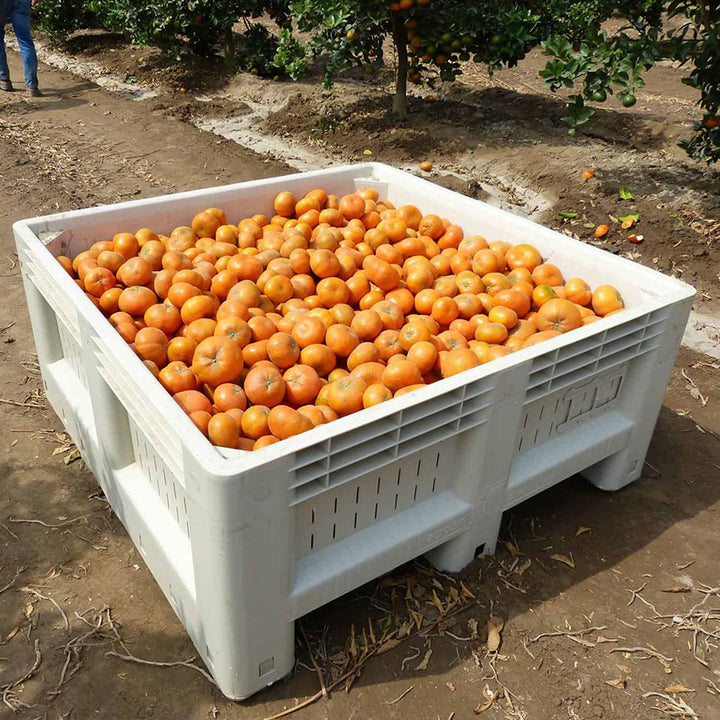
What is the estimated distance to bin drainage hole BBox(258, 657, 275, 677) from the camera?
8.14ft

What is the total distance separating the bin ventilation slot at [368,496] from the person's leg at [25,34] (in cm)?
1178

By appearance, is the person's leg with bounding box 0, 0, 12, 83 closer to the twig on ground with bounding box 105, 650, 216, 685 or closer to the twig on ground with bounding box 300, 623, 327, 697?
the twig on ground with bounding box 105, 650, 216, 685

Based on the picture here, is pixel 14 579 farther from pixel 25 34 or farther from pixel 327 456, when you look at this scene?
pixel 25 34

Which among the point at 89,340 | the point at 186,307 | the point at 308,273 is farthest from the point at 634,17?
the point at 89,340

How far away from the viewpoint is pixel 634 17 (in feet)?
20.1

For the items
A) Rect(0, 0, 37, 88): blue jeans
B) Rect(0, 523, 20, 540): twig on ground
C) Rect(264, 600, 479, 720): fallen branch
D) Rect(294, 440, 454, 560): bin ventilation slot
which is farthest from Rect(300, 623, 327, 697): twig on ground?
Rect(0, 0, 37, 88): blue jeans

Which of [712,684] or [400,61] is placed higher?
[400,61]

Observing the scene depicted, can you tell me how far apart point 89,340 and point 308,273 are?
117 centimetres

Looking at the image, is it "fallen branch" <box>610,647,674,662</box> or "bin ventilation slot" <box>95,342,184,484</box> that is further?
"fallen branch" <box>610,647,674,662</box>

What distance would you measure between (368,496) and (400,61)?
826cm

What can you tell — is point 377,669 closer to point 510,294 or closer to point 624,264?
point 510,294

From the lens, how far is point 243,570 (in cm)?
217

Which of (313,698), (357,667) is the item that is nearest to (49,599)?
(313,698)

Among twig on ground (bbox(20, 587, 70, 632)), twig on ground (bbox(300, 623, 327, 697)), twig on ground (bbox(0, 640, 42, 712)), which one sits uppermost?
twig on ground (bbox(300, 623, 327, 697))
